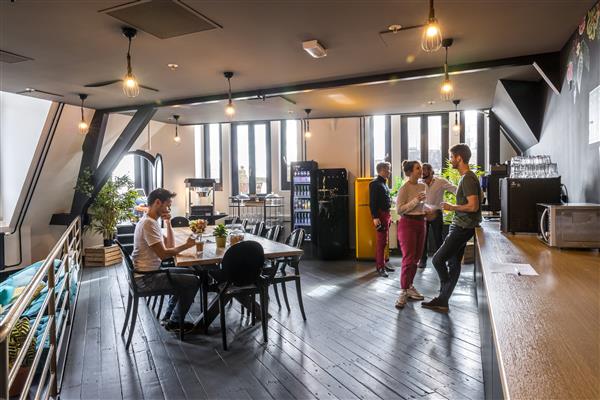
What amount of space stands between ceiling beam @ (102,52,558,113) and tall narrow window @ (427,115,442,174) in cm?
386

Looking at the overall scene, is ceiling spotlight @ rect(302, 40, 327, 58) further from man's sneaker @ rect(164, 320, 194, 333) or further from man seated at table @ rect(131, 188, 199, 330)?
man's sneaker @ rect(164, 320, 194, 333)


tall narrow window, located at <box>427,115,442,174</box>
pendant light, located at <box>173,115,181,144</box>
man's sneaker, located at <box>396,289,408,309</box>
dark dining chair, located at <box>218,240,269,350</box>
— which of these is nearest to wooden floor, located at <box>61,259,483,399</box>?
man's sneaker, located at <box>396,289,408,309</box>

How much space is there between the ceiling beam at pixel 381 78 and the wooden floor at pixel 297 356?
265cm

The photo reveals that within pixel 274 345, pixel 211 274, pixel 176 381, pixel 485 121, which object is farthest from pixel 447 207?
pixel 485 121

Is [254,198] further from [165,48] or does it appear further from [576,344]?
[576,344]

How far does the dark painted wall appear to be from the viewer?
2889 mm

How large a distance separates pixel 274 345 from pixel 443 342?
146 centimetres

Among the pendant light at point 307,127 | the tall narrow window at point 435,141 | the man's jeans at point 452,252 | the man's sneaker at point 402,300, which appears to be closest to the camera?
the man's jeans at point 452,252

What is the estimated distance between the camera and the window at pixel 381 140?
8.60 m

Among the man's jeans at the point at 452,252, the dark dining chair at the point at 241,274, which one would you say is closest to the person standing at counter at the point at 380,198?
the man's jeans at the point at 452,252

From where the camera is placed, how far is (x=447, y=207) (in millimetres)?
3744

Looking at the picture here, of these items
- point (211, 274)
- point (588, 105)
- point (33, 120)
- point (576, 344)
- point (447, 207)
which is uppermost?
point (33, 120)

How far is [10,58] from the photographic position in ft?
13.7

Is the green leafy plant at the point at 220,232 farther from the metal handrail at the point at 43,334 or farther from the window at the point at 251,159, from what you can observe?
the window at the point at 251,159
